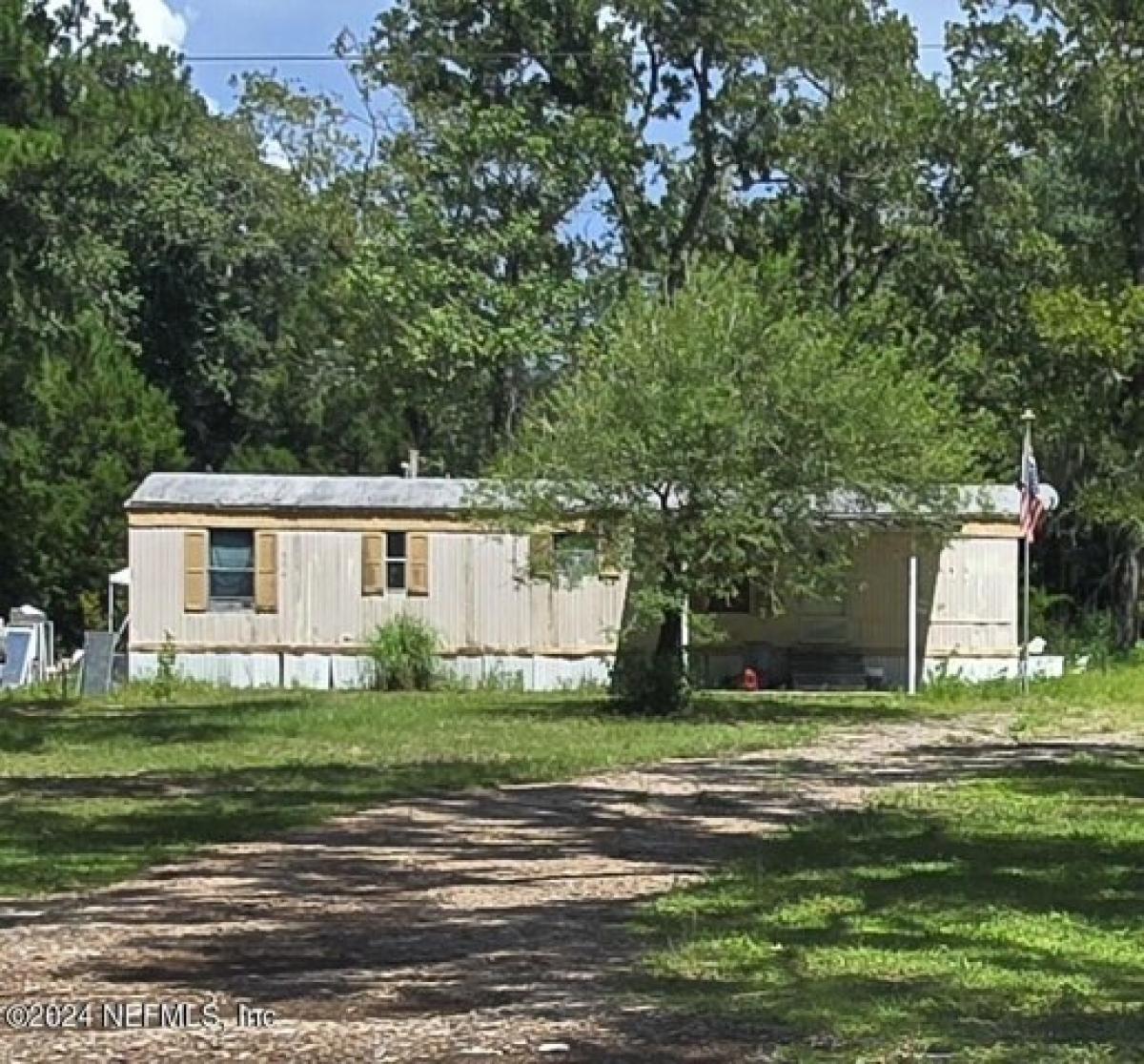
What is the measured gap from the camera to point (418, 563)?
1109 inches

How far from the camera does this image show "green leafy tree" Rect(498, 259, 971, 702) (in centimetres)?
2127

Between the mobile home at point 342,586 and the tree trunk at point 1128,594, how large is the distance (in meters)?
6.16

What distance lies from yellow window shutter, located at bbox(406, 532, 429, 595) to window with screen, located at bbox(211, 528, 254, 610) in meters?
2.15

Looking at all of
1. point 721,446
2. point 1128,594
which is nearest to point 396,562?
point 721,446

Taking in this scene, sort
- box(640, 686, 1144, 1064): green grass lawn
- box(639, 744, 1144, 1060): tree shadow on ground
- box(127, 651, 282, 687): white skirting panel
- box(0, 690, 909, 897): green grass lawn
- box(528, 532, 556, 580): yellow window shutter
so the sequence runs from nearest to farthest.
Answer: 1. box(640, 686, 1144, 1064): green grass lawn
2. box(639, 744, 1144, 1060): tree shadow on ground
3. box(0, 690, 909, 897): green grass lawn
4. box(528, 532, 556, 580): yellow window shutter
5. box(127, 651, 282, 687): white skirting panel

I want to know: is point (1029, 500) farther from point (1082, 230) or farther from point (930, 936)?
point (930, 936)

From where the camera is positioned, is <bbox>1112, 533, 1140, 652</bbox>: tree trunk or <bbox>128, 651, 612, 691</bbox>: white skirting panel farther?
<bbox>1112, 533, 1140, 652</bbox>: tree trunk

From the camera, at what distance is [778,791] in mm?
14758

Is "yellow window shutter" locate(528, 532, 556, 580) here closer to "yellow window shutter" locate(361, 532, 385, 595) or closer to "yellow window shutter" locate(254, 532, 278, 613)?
"yellow window shutter" locate(361, 532, 385, 595)

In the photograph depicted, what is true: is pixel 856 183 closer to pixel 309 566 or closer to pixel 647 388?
pixel 309 566

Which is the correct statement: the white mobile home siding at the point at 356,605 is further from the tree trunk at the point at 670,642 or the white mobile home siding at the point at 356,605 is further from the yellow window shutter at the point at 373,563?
the tree trunk at the point at 670,642

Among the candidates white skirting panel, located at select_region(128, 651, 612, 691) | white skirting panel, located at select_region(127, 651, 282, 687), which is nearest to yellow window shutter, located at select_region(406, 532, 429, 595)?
white skirting panel, located at select_region(128, 651, 612, 691)

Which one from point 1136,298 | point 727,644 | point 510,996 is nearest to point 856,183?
point 1136,298

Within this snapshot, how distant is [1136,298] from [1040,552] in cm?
1185
